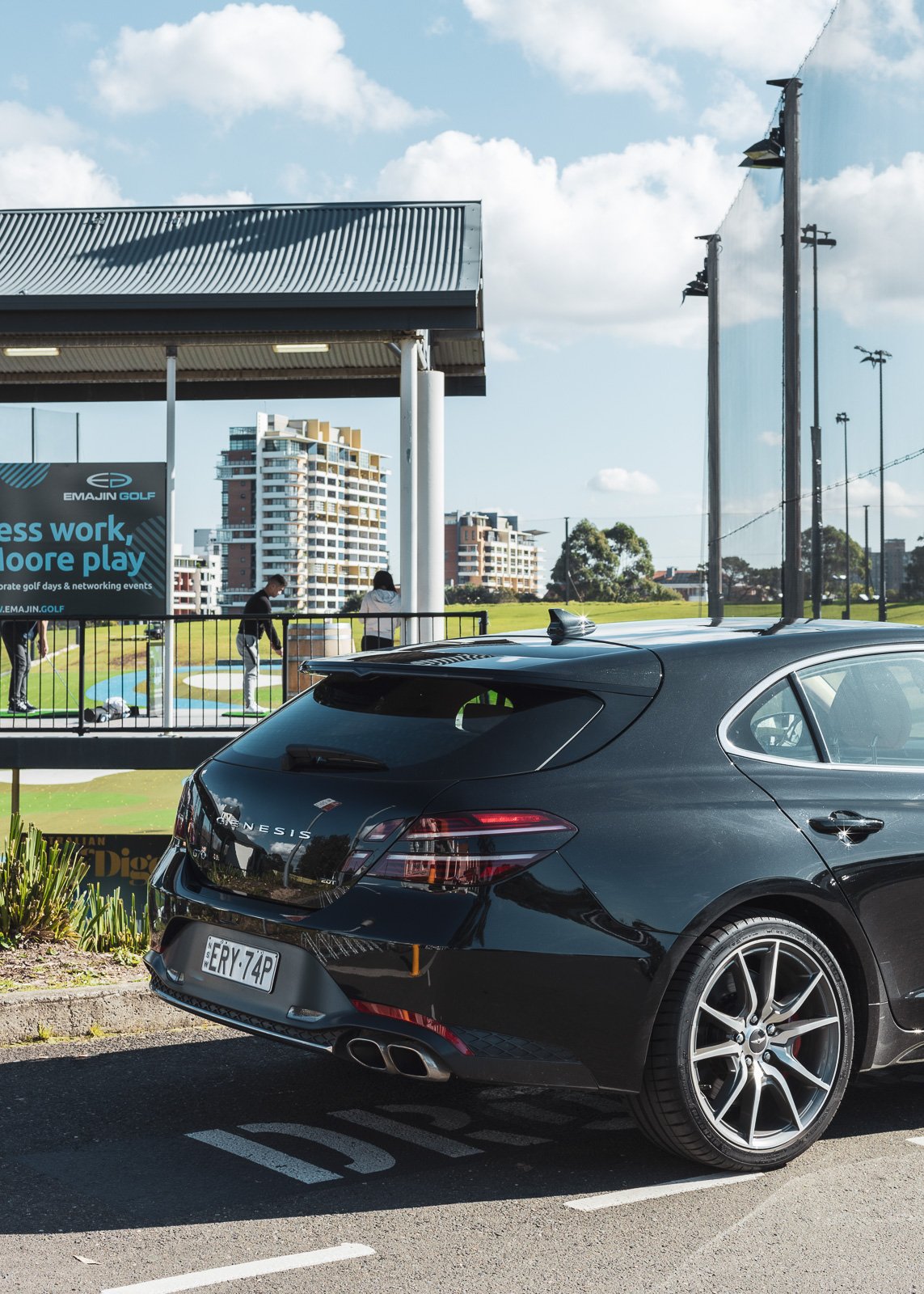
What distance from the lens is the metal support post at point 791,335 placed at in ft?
51.9

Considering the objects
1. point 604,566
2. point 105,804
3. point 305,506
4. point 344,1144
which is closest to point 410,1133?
point 344,1144

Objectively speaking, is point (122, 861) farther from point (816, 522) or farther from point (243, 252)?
point (816, 522)

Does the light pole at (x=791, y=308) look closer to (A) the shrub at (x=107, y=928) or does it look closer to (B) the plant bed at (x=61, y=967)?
(A) the shrub at (x=107, y=928)

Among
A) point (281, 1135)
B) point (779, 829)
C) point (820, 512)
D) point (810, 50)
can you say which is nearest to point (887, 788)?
point (779, 829)

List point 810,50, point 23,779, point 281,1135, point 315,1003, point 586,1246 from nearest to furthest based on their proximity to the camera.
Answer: point 586,1246
point 315,1003
point 281,1135
point 810,50
point 23,779

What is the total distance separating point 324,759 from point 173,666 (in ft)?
35.1

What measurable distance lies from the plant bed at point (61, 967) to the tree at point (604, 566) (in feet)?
138

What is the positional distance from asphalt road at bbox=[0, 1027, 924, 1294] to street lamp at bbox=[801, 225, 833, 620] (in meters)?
12.2

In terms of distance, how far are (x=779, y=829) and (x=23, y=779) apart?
2234 centimetres

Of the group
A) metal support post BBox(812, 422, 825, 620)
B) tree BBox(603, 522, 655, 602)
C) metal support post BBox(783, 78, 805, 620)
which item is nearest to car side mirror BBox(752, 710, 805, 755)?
metal support post BBox(783, 78, 805, 620)

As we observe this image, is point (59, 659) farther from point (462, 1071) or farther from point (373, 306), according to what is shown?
point (462, 1071)

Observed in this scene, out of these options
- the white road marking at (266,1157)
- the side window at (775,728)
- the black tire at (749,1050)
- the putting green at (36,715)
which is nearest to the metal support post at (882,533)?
the putting green at (36,715)

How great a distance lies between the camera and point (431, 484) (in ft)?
50.4

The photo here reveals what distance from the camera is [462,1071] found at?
384cm
